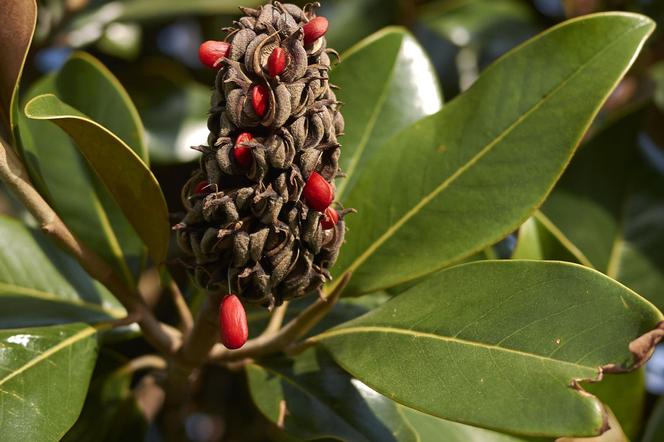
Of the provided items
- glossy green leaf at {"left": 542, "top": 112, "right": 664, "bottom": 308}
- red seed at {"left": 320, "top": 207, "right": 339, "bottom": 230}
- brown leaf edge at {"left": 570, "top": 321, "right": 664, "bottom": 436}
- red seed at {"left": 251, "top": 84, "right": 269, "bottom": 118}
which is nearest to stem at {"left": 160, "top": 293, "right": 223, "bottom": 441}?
red seed at {"left": 320, "top": 207, "right": 339, "bottom": 230}

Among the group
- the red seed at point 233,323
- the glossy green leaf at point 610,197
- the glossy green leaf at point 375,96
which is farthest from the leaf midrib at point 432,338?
the glossy green leaf at point 610,197

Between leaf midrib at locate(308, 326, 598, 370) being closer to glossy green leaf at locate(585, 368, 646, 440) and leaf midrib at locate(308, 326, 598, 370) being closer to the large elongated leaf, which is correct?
the large elongated leaf

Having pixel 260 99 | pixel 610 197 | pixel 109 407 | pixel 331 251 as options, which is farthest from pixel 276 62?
pixel 610 197

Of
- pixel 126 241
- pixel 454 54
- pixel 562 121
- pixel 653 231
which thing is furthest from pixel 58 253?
pixel 454 54

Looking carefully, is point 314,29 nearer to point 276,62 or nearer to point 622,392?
point 276,62

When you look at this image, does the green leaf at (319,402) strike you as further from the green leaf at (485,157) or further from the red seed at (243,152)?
the red seed at (243,152)

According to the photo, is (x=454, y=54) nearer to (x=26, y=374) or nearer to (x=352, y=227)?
(x=352, y=227)
